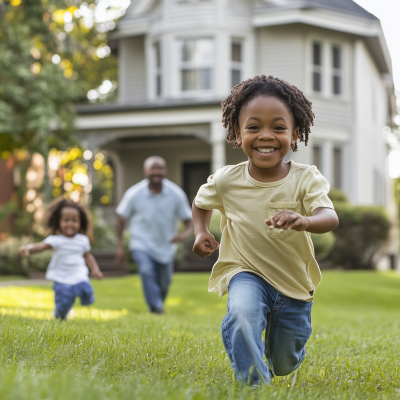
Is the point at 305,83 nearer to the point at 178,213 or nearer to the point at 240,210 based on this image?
the point at 178,213

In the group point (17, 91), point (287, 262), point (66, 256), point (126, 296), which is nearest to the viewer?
point (287, 262)

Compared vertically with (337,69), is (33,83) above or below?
below

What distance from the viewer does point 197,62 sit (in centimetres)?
1889

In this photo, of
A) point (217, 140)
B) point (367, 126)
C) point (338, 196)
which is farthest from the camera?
point (367, 126)

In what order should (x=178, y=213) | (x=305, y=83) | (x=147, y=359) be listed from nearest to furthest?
(x=147, y=359)
(x=178, y=213)
(x=305, y=83)

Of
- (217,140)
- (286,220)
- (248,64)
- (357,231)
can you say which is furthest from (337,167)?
(286,220)

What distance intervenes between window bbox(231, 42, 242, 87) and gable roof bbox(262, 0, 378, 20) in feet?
5.42

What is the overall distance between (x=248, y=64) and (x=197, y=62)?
5.56 feet

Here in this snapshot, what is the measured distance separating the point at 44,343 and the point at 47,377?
119 centimetres

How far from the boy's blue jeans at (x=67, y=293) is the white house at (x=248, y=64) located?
11.5 meters

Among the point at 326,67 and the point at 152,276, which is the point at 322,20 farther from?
the point at 152,276

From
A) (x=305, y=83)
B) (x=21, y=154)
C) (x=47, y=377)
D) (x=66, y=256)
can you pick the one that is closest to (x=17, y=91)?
(x=21, y=154)

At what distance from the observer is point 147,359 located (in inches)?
141

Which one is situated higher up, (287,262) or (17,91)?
(17,91)
